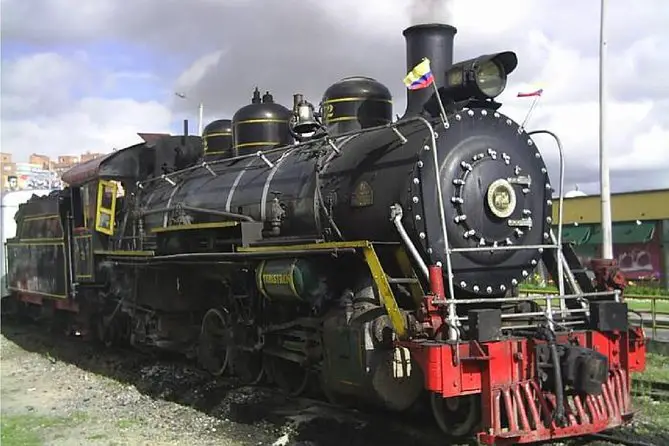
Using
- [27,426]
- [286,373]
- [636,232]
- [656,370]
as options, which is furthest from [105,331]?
[636,232]

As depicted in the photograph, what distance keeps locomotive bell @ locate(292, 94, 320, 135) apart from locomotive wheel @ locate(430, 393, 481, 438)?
152 inches

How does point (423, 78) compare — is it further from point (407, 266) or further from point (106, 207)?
point (106, 207)

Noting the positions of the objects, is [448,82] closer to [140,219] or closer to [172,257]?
[172,257]

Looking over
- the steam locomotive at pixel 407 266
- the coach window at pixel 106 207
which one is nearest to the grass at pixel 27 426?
the steam locomotive at pixel 407 266

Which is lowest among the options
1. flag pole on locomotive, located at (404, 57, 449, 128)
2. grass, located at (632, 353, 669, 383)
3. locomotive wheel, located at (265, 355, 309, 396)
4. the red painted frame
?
grass, located at (632, 353, 669, 383)

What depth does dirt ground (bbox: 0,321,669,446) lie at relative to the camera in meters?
6.99

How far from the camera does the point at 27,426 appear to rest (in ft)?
26.4

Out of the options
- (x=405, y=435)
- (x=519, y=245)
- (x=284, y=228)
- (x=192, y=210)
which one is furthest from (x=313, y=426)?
(x=192, y=210)

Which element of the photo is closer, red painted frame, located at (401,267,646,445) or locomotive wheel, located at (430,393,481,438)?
red painted frame, located at (401,267,646,445)

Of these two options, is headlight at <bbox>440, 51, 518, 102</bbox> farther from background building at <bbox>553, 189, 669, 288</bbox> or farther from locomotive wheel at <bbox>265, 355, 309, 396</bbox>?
background building at <bbox>553, 189, 669, 288</bbox>

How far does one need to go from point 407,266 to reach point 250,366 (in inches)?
131

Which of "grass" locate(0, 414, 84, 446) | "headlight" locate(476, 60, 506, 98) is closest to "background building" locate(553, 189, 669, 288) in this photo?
"headlight" locate(476, 60, 506, 98)

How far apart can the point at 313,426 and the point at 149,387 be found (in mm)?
3589

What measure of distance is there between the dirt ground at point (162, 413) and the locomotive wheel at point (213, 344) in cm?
22
